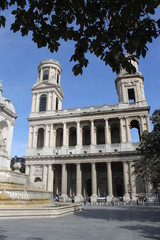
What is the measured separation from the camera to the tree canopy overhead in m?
3.82

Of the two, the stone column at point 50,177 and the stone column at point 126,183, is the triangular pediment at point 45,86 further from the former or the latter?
the stone column at point 126,183

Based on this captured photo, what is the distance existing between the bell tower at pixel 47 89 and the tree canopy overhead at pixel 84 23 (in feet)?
122

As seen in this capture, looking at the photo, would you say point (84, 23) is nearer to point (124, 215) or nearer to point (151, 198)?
point (124, 215)

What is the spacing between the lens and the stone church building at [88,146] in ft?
111

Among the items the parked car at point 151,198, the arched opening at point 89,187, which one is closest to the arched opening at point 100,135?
the arched opening at point 89,187

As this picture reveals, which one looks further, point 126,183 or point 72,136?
point 72,136

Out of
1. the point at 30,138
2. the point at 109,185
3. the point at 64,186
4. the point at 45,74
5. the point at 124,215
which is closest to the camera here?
the point at 124,215

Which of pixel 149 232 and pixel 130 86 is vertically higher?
pixel 130 86

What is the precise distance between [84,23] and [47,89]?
39.9 m

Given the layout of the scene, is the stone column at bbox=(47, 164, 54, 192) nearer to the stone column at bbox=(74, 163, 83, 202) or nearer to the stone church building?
the stone church building

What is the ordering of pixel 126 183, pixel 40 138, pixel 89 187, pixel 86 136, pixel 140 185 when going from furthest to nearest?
1. pixel 86 136
2. pixel 40 138
3. pixel 89 187
4. pixel 140 185
5. pixel 126 183

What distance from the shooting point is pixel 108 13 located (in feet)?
13.8

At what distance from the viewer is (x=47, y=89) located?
A: 142 feet

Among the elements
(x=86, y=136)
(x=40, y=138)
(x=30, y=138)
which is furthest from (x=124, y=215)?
(x=40, y=138)
